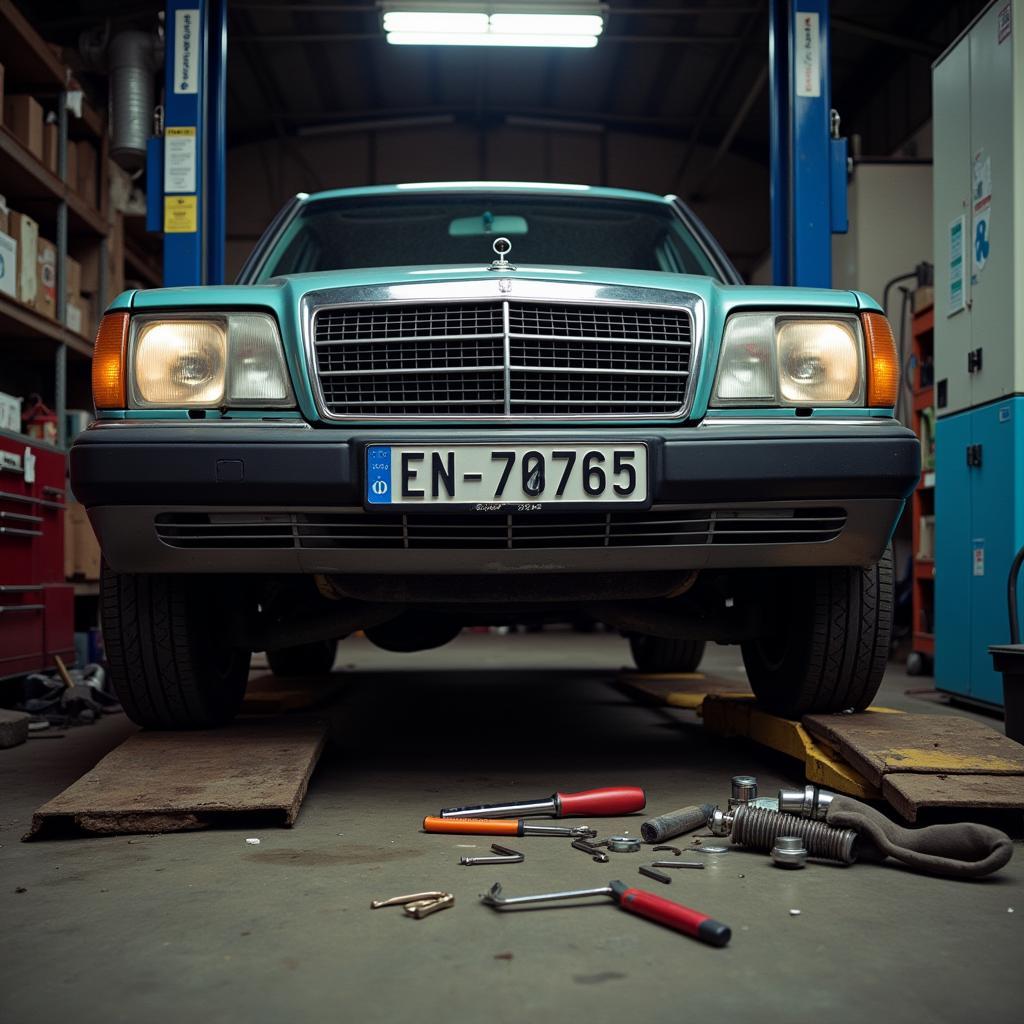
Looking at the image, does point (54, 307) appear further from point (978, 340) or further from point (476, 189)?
point (978, 340)

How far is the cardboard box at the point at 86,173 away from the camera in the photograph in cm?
754

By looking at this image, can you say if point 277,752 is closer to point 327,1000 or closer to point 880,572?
point 327,1000

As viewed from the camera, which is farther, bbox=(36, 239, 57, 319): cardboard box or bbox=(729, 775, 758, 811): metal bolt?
bbox=(36, 239, 57, 319): cardboard box

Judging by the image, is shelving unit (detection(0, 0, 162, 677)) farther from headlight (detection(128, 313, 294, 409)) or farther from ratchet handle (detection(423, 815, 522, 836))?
ratchet handle (detection(423, 815, 522, 836))

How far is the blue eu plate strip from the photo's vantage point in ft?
7.52

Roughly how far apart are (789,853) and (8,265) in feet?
17.4

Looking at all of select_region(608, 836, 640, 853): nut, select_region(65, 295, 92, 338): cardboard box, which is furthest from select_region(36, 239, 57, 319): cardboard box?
select_region(608, 836, 640, 853): nut

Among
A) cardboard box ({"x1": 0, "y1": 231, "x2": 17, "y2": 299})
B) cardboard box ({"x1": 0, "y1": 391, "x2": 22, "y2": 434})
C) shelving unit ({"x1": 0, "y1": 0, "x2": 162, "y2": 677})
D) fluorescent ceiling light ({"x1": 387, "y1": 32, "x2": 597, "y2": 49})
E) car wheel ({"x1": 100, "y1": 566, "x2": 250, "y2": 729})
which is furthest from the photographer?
fluorescent ceiling light ({"x1": 387, "y1": 32, "x2": 597, "y2": 49})

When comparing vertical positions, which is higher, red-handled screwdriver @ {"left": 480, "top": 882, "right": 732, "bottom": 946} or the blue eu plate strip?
the blue eu plate strip

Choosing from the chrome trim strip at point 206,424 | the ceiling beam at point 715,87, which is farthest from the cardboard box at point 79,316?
the ceiling beam at point 715,87

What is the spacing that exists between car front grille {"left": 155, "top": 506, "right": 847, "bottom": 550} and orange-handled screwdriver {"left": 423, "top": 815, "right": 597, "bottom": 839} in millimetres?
560

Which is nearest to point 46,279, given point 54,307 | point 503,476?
point 54,307

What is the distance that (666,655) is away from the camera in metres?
5.30

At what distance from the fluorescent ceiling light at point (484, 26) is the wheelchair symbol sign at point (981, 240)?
248 centimetres
